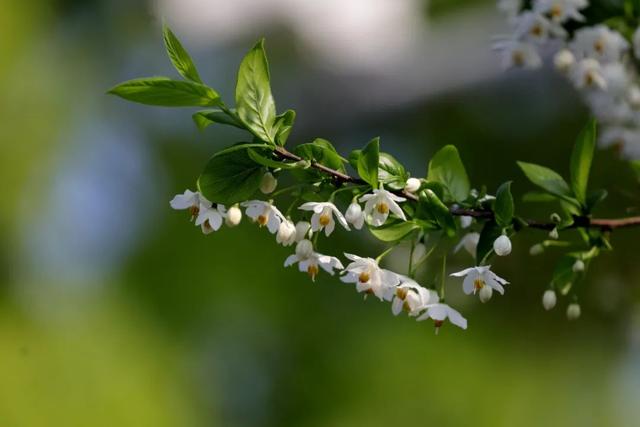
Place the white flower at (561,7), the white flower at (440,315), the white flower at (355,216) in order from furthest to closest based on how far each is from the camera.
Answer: the white flower at (561,7) < the white flower at (440,315) < the white flower at (355,216)

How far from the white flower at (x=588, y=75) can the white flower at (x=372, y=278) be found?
0.52 meters

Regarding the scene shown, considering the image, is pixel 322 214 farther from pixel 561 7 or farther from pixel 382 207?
pixel 561 7

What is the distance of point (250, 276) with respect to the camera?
16.7ft

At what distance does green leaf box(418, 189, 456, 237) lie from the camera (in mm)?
708

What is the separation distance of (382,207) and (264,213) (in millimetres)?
108

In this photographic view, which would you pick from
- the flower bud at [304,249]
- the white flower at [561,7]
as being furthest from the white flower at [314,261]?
the white flower at [561,7]

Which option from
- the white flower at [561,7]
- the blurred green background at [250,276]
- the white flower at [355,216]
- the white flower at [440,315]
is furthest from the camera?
the blurred green background at [250,276]

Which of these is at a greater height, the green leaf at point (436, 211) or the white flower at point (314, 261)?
the green leaf at point (436, 211)

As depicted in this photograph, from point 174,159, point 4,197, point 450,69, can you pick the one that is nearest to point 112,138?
point 174,159

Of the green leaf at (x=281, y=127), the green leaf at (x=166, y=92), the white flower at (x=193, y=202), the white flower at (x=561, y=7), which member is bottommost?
the white flower at (x=561, y=7)

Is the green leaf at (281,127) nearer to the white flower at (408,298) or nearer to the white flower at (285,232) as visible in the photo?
the white flower at (285,232)

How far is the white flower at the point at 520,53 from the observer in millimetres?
1147

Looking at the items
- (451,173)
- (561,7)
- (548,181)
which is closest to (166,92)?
(451,173)

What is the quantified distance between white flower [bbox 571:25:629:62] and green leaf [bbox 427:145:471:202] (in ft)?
1.48
